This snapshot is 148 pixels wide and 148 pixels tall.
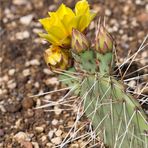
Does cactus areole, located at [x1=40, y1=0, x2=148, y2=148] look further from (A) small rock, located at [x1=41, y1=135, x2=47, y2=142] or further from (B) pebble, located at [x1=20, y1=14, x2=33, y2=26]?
(B) pebble, located at [x1=20, y1=14, x2=33, y2=26]

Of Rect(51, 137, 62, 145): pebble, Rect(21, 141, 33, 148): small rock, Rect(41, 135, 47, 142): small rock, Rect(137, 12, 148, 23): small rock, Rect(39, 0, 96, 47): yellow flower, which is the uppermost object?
Rect(137, 12, 148, 23): small rock

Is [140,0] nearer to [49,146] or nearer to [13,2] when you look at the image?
[13,2]

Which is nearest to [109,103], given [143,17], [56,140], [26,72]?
[56,140]

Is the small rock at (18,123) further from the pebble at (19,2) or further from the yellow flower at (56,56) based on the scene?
the pebble at (19,2)

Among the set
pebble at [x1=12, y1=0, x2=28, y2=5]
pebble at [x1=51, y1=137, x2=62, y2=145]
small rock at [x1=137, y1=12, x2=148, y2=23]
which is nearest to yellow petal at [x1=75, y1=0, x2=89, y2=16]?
pebble at [x1=51, y1=137, x2=62, y2=145]

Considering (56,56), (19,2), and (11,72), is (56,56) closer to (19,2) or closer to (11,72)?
(11,72)

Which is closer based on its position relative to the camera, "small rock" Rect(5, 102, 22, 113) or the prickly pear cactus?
the prickly pear cactus

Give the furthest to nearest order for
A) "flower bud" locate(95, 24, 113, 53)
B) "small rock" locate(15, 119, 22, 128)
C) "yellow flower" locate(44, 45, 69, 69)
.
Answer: "small rock" locate(15, 119, 22, 128)
"yellow flower" locate(44, 45, 69, 69)
"flower bud" locate(95, 24, 113, 53)
